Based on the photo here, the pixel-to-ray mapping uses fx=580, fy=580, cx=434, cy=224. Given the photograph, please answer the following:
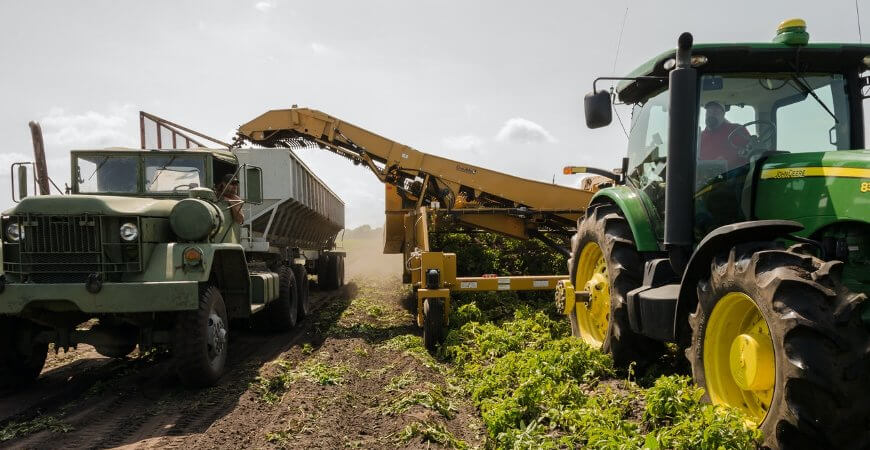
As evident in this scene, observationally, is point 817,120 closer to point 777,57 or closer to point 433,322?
point 777,57

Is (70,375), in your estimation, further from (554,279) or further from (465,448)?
(554,279)

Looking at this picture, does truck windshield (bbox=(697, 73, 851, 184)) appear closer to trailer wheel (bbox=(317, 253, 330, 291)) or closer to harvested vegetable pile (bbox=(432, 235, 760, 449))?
harvested vegetable pile (bbox=(432, 235, 760, 449))

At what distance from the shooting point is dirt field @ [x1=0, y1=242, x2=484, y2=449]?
4.26m

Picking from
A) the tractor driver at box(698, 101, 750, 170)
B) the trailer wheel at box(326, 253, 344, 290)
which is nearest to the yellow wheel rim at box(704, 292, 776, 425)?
the tractor driver at box(698, 101, 750, 170)

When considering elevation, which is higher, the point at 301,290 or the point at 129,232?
the point at 129,232

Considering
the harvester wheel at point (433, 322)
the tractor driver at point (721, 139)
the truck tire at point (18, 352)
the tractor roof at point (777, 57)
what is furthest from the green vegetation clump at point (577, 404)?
the truck tire at point (18, 352)

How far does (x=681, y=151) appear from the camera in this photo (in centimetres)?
405

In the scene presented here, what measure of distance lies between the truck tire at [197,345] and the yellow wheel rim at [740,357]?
4.36 metres

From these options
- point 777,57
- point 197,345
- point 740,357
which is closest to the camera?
point 740,357

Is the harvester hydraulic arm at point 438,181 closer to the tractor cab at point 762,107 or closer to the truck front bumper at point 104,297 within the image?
the truck front bumper at point 104,297

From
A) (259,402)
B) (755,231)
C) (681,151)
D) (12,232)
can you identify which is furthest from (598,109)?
(12,232)

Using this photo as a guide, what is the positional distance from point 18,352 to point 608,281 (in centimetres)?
595

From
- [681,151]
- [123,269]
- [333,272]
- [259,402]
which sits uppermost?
[681,151]

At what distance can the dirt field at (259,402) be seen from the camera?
14.0ft
